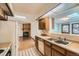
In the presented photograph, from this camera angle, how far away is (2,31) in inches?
109

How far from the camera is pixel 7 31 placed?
9.33 ft

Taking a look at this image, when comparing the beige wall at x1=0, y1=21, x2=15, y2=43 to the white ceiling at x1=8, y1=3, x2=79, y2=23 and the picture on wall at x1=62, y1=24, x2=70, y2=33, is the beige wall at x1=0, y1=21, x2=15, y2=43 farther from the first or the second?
the picture on wall at x1=62, y1=24, x2=70, y2=33

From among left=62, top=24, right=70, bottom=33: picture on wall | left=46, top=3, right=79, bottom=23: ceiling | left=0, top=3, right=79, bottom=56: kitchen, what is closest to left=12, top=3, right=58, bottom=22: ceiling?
left=0, top=3, right=79, bottom=56: kitchen

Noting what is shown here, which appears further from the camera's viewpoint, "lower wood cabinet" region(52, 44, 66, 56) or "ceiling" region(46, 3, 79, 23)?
"ceiling" region(46, 3, 79, 23)

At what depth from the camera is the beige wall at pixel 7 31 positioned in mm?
2775

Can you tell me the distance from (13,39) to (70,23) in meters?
2.86

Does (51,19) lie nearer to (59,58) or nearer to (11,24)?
(11,24)

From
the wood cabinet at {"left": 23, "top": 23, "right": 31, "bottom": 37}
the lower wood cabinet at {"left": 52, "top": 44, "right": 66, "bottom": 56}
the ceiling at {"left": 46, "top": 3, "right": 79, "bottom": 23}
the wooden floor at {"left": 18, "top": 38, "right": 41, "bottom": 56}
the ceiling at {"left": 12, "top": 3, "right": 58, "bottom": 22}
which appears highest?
the ceiling at {"left": 12, "top": 3, "right": 58, "bottom": 22}

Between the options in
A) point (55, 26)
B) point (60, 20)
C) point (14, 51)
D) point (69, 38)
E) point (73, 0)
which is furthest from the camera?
point (60, 20)

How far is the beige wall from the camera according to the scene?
278 centimetres

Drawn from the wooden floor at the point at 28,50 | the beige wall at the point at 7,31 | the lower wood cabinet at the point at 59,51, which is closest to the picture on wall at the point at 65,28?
the wooden floor at the point at 28,50

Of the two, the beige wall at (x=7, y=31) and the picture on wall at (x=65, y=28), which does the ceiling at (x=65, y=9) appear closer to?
the picture on wall at (x=65, y=28)

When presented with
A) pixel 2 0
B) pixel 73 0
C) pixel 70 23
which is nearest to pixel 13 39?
pixel 2 0

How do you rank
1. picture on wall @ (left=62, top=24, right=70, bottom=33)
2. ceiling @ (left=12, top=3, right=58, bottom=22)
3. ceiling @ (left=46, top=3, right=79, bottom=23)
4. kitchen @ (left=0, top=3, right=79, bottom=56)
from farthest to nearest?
picture on wall @ (left=62, top=24, right=70, bottom=33) → ceiling @ (left=12, top=3, right=58, bottom=22) → ceiling @ (left=46, top=3, right=79, bottom=23) → kitchen @ (left=0, top=3, right=79, bottom=56)
